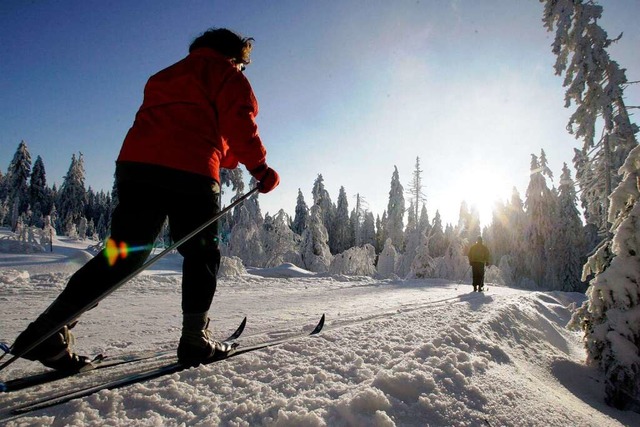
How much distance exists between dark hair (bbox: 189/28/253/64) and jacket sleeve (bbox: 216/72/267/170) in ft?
0.88

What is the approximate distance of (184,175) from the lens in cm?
174

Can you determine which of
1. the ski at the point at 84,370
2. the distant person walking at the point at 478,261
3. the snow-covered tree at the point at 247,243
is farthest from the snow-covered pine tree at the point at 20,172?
the ski at the point at 84,370

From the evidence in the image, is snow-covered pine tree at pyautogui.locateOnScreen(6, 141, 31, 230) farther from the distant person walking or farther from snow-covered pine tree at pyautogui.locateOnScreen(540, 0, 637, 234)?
snow-covered pine tree at pyautogui.locateOnScreen(540, 0, 637, 234)

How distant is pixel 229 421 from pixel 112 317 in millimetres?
2715

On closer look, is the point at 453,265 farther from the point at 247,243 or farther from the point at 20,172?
the point at 20,172

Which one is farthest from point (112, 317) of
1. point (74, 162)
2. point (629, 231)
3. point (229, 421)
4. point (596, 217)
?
point (74, 162)

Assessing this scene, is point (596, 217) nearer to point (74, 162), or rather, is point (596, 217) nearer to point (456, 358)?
point (456, 358)

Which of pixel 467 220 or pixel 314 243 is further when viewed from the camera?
pixel 467 220

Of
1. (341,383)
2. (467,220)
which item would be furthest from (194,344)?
(467,220)

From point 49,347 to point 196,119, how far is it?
1.31 m

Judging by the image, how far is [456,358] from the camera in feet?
5.88

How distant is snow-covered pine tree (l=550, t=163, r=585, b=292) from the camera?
27828 millimetres

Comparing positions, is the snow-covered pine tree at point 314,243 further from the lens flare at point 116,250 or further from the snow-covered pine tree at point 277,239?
the lens flare at point 116,250

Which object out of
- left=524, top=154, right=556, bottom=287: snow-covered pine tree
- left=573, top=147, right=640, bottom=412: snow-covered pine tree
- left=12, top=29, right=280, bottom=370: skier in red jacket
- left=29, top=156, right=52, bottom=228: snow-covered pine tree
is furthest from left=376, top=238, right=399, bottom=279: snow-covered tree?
left=29, top=156, right=52, bottom=228: snow-covered pine tree
